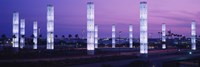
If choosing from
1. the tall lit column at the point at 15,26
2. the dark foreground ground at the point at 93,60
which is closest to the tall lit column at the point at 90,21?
the dark foreground ground at the point at 93,60

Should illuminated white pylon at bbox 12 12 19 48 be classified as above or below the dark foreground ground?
above

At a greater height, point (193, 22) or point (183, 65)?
point (193, 22)

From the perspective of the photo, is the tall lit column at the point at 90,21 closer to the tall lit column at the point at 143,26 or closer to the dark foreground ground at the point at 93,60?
the dark foreground ground at the point at 93,60

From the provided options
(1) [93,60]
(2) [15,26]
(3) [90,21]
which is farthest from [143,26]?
(2) [15,26]

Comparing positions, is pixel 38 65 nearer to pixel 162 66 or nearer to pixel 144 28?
pixel 162 66

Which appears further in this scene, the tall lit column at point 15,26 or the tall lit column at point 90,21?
the tall lit column at point 15,26

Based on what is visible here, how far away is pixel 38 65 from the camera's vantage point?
1169 inches

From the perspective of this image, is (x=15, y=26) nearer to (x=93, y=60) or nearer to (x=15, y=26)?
(x=15, y=26)

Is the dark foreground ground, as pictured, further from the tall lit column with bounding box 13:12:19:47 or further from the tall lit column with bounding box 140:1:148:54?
the tall lit column with bounding box 13:12:19:47

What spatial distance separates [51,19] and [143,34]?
54.2 ft

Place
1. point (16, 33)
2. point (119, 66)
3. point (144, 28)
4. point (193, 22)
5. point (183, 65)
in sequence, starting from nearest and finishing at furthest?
point (183, 65), point (119, 66), point (144, 28), point (16, 33), point (193, 22)

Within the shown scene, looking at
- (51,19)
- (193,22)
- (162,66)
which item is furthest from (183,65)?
(193,22)

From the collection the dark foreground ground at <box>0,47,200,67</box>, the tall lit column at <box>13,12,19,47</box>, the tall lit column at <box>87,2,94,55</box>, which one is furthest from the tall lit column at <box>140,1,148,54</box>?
the tall lit column at <box>13,12,19,47</box>

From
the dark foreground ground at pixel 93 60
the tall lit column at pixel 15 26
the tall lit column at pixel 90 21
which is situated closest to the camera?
the dark foreground ground at pixel 93 60
